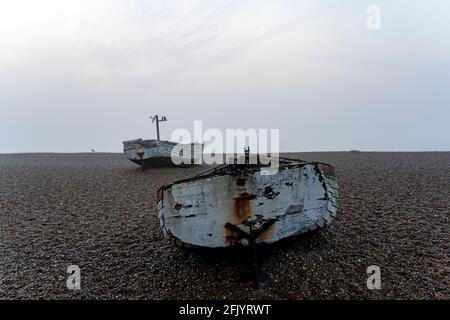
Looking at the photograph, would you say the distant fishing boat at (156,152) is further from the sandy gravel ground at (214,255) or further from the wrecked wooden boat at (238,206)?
the wrecked wooden boat at (238,206)

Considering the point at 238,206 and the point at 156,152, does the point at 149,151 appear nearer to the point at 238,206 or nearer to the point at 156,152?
the point at 156,152

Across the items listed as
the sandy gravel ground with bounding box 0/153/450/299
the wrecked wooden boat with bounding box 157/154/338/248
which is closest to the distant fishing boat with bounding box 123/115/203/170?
the sandy gravel ground with bounding box 0/153/450/299

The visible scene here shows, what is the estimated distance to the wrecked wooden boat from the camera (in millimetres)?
4773

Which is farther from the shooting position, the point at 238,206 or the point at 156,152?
the point at 156,152

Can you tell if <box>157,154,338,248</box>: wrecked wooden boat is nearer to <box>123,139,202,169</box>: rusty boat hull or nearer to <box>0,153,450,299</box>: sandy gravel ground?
<box>0,153,450,299</box>: sandy gravel ground

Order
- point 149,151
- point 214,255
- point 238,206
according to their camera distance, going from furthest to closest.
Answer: point 149,151 → point 214,255 → point 238,206

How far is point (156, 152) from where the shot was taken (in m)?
17.0

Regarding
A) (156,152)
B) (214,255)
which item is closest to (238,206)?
(214,255)

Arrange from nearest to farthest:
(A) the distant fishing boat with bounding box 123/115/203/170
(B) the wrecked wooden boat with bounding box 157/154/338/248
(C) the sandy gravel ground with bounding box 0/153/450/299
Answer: (C) the sandy gravel ground with bounding box 0/153/450/299 → (B) the wrecked wooden boat with bounding box 157/154/338/248 → (A) the distant fishing boat with bounding box 123/115/203/170

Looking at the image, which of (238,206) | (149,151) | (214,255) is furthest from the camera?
(149,151)

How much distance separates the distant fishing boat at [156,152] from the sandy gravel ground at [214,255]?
6.73 meters

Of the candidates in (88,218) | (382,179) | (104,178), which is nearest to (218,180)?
(88,218)

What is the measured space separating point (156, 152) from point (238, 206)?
12835 mm

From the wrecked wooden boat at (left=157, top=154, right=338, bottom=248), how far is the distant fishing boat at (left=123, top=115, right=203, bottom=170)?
11.8 meters
